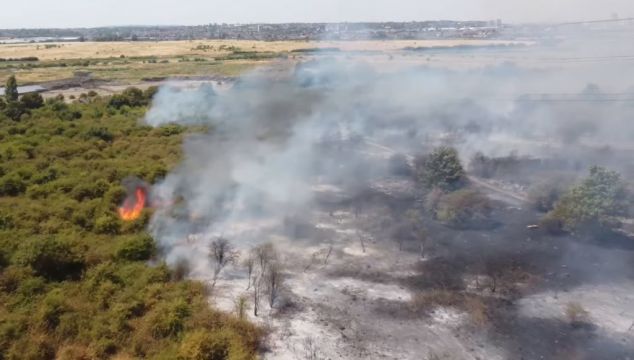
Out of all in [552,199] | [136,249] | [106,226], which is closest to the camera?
[136,249]

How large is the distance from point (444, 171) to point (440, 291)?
13.0 metres

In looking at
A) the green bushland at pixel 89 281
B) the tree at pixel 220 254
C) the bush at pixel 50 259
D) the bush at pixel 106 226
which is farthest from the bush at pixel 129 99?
the tree at pixel 220 254

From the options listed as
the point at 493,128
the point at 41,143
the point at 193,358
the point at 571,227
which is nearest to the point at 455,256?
the point at 571,227

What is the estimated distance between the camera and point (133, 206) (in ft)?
91.5

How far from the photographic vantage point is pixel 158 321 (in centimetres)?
1683

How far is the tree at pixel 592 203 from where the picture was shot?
24.6 meters

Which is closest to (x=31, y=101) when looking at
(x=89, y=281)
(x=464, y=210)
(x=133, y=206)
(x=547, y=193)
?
(x=133, y=206)

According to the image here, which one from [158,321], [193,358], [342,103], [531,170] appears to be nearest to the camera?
[193,358]

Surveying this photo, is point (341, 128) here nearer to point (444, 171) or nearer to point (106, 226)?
point (444, 171)

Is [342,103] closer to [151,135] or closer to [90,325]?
[151,135]

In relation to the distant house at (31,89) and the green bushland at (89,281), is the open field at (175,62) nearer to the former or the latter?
the distant house at (31,89)

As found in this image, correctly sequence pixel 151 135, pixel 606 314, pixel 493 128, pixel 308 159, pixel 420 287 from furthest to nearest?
pixel 493 128 → pixel 151 135 → pixel 308 159 → pixel 420 287 → pixel 606 314

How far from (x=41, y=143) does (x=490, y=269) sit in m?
36.2

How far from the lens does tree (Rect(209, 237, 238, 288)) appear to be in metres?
21.4
